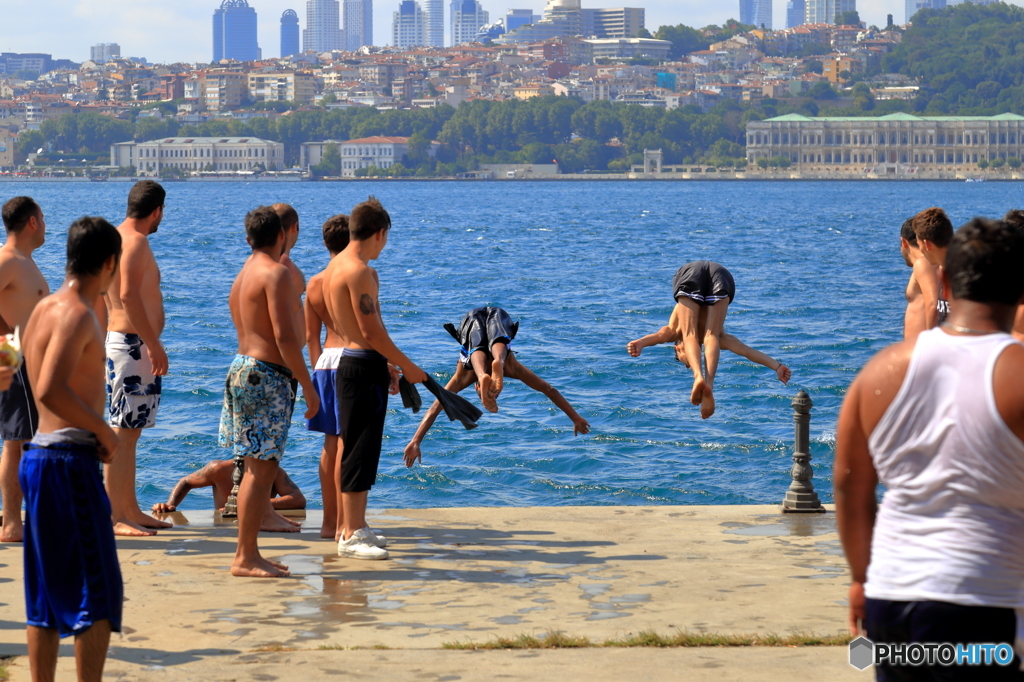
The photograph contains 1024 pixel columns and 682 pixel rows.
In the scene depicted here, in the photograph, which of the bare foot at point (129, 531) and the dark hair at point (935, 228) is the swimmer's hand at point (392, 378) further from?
the dark hair at point (935, 228)

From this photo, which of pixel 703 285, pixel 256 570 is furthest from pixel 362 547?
pixel 703 285

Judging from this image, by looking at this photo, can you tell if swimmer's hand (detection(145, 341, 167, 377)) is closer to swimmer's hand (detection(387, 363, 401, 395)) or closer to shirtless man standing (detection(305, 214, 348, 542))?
shirtless man standing (detection(305, 214, 348, 542))

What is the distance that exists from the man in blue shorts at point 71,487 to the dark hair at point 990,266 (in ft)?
7.92

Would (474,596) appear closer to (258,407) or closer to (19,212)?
(258,407)

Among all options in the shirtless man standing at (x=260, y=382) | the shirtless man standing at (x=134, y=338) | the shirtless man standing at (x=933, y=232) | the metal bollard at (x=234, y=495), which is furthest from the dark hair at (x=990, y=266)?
the metal bollard at (x=234, y=495)

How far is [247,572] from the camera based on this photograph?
583 cm

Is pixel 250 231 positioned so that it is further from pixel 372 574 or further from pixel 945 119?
pixel 945 119

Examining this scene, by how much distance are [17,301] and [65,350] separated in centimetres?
252

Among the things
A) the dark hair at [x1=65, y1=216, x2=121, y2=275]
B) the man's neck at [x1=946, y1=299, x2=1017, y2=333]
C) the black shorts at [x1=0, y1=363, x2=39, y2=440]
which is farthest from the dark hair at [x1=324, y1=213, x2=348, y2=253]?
the man's neck at [x1=946, y1=299, x2=1017, y2=333]

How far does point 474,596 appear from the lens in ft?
18.5

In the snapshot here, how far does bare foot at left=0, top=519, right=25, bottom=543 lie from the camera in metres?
6.48

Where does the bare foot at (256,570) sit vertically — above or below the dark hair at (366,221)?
below

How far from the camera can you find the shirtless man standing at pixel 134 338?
6.32 m

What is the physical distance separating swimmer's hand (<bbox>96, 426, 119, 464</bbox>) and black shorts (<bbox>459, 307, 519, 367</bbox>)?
3.65m
